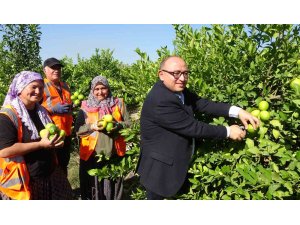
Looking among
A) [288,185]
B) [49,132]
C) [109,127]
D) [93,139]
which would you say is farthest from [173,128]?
[93,139]

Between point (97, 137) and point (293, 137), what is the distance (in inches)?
97.4

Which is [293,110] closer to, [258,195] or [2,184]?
[258,195]

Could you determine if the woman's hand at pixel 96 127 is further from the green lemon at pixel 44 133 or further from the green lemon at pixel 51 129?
the green lemon at pixel 44 133

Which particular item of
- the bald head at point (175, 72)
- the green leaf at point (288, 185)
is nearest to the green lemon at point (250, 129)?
the green leaf at point (288, 185)

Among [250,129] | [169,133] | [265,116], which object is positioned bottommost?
[169,133]

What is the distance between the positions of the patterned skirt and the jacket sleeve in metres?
1.32

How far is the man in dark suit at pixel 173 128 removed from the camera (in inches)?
95.2

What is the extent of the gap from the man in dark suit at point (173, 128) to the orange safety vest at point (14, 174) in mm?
1079

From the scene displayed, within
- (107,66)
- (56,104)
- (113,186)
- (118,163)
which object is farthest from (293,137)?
(107,66)

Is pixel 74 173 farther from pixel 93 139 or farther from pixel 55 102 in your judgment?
pixel 93 139

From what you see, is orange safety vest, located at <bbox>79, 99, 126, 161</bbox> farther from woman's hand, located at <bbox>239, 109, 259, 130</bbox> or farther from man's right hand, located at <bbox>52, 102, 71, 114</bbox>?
woman's hand, located at <bbox>239, 109, 259, 130</bbox>

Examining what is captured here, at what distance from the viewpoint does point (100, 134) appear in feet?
13.5

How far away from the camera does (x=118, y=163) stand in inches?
155

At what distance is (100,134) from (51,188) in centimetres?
113
